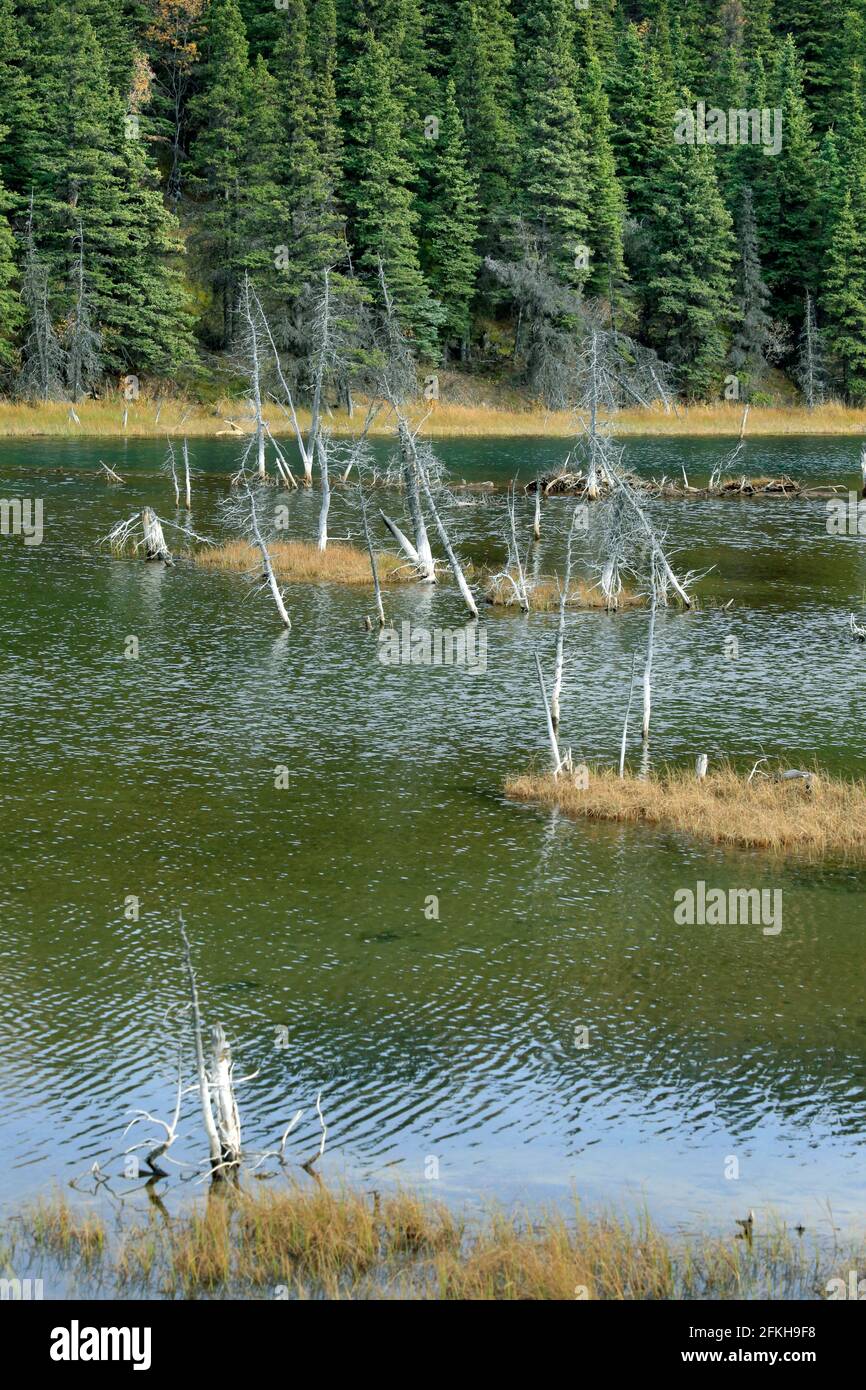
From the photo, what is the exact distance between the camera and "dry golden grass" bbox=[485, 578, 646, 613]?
179ft

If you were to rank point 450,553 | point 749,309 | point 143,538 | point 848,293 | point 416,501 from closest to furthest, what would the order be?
point 450,553 → point 416,501 → point 143,538 → point 848,293 → point 749,309

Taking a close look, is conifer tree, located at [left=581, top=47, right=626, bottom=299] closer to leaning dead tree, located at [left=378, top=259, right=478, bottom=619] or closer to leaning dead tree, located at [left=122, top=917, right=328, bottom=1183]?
leaning dead tree, located at [left=378, top=259, right=478, bottom=619]

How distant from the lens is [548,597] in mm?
55094

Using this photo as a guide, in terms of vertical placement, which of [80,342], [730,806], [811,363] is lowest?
[730,806]

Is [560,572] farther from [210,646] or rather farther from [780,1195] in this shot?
[780,1195]

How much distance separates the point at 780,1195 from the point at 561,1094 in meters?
3.48

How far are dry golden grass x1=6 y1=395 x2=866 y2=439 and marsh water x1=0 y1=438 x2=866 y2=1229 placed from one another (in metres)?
52.8

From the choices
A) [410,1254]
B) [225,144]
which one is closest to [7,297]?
[225,144]

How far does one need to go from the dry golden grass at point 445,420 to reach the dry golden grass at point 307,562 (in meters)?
33.5

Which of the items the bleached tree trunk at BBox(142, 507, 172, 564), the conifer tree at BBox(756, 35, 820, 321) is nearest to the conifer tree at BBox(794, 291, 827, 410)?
the conifer tree at BBox(756, 35, 820, 321)

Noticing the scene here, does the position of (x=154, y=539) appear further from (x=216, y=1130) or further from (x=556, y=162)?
(x=556, y=162)

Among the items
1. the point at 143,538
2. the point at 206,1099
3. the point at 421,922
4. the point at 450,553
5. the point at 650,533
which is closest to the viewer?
the point at 206,1099

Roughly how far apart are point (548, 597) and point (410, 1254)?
39.8 metres

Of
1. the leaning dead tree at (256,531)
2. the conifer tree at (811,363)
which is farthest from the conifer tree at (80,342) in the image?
the conifer tree at (811,363)
